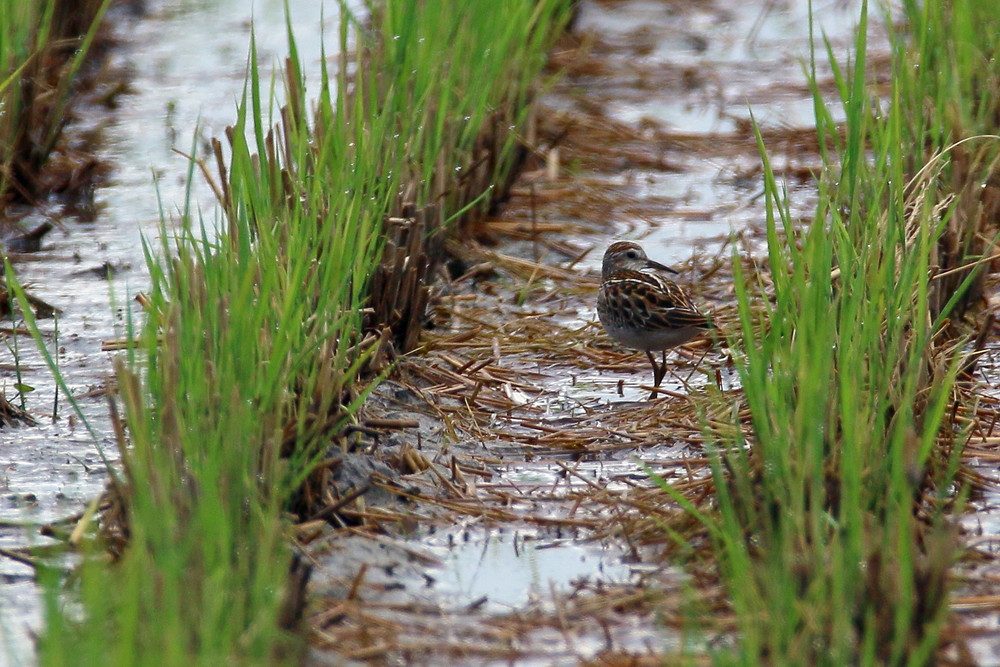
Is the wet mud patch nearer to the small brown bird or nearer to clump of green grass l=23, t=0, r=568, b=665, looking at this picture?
the small brown bird

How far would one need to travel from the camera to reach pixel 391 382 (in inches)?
186

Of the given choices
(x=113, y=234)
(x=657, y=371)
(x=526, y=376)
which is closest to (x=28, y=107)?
(x=113, y=234)

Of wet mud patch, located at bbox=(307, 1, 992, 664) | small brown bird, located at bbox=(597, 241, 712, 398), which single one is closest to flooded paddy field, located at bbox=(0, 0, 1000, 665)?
wet mud patch, located at bbox=(307, 1, 992, 664)

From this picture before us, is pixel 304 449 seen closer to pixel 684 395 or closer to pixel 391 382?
pixel 391 382

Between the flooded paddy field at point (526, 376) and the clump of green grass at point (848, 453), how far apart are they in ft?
0.63

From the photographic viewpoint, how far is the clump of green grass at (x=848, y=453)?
2.75m

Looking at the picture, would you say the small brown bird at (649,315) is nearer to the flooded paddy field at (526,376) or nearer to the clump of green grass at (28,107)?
the flooded paddy field at (526,376)

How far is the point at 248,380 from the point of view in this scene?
3.33 m

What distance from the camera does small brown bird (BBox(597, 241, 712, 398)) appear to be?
474 centimetres

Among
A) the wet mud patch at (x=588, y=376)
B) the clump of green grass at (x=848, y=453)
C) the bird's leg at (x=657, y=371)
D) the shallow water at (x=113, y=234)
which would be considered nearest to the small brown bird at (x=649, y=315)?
the bird's leg at (x=657, y=371)

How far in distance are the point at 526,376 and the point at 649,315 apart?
557 millimetres

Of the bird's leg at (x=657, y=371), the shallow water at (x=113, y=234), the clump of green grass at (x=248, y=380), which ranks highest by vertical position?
the clump of green grass at (x=248, y=380)

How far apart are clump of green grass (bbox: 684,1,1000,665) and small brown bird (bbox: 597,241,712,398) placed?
0.49 metres

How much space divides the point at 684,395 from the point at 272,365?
1718 mm
